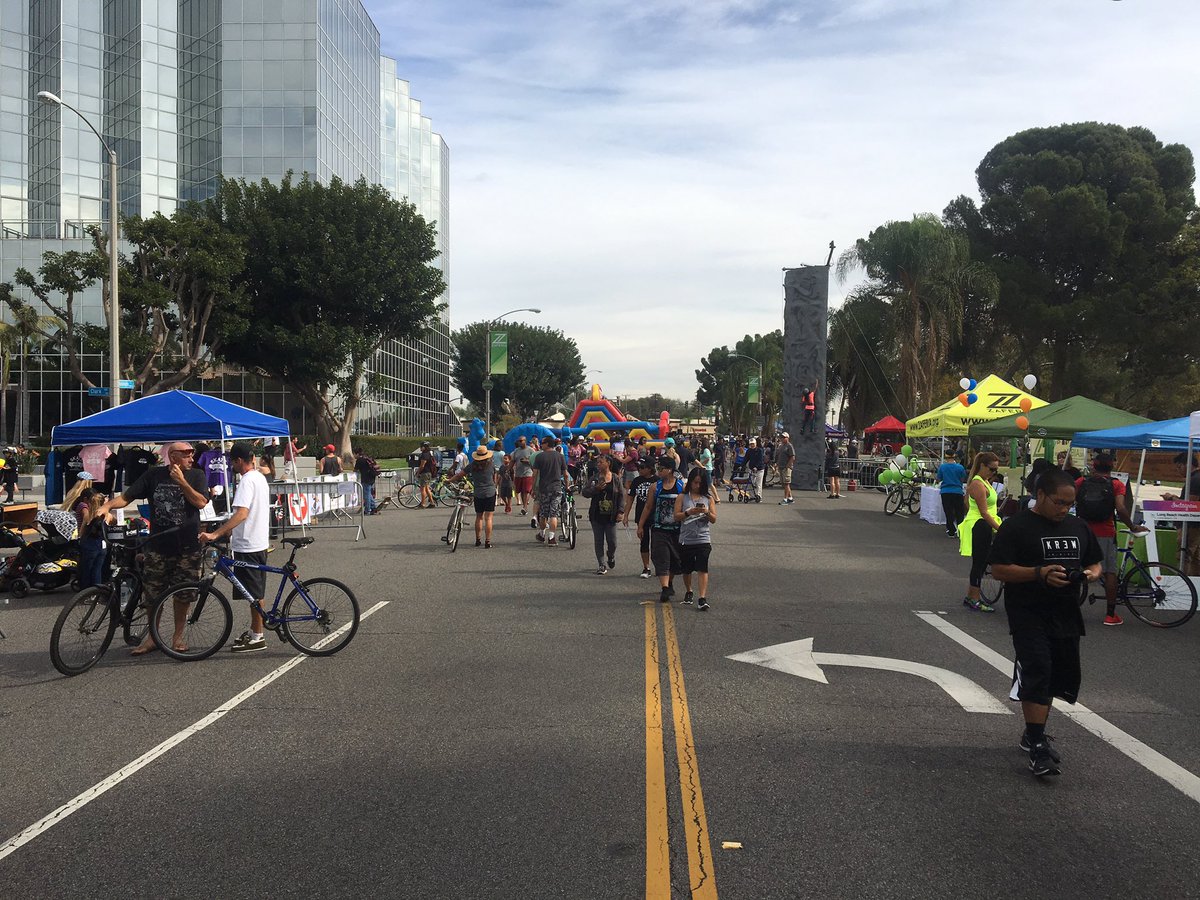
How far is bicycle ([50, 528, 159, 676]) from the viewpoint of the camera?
7.34 m

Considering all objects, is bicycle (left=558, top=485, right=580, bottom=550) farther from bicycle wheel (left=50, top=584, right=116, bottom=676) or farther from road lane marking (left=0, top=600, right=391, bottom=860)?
bicycle wheel (left=50, top=584, right=116, bottom=676)

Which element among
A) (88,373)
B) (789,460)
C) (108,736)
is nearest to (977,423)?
(789,460)

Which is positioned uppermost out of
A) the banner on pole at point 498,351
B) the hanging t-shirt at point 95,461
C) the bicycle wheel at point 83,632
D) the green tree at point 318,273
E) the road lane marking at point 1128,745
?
the green tree at point 318,273

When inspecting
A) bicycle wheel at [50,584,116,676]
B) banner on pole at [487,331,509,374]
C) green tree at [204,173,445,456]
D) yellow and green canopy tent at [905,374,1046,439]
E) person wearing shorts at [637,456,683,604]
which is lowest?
bicycle wheel at [50,584,116,676]

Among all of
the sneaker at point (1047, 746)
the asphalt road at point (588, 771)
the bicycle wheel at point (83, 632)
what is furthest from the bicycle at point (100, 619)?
the sneaker at point (1047, 746)

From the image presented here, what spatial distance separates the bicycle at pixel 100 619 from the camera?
734 cm

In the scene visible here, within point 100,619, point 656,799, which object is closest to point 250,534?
point 100,619

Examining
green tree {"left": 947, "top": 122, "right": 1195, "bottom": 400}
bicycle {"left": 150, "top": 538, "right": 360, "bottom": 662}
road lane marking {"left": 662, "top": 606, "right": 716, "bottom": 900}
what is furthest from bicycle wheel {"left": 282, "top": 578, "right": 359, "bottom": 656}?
green tree {"left": 947, "top": 122, "right": 1195, "bottom": 400}

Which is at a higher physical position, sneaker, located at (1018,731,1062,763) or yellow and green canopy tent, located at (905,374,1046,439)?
yellow and green canopy tent, located at (905,374,1046,439)

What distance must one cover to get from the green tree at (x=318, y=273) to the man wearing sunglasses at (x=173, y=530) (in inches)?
1118

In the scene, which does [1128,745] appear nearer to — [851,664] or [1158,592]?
[851,664]

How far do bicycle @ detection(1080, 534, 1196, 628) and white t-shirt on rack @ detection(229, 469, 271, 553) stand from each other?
8.40m

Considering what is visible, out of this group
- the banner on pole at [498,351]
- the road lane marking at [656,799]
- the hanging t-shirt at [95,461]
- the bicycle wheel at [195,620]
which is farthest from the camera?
the banner on pole at [498,351]

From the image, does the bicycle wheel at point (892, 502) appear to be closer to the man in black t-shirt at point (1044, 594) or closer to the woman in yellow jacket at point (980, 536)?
the woman in yellow jacket at point (980, 536)
